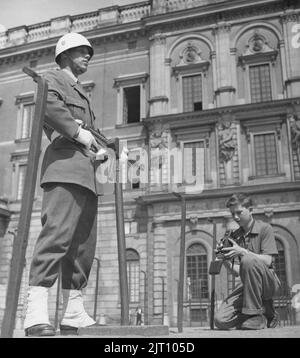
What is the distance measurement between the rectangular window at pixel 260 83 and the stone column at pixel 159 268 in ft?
23.3

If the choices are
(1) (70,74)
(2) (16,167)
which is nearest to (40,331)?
(1) (70,74)

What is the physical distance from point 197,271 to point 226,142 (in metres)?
5.59

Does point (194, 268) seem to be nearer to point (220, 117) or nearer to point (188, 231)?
point (188, 231)

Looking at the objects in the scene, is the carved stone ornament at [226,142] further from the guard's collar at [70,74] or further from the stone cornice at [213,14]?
the guard's collar at [70,74]

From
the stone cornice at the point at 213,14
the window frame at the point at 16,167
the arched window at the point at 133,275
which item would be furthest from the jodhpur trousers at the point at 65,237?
the window frame at the point at 16,167

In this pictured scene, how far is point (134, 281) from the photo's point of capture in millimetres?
20750

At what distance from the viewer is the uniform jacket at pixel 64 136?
3.50 m

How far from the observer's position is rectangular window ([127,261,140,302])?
20.5 meters

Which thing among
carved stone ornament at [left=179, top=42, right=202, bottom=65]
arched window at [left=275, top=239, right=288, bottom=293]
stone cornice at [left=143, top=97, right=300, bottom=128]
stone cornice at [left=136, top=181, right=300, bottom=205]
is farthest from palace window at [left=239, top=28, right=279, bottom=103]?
arched window at [left=275, top=239, right=288, bottom=293]

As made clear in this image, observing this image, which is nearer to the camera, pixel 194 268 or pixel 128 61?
pixel 194 268
